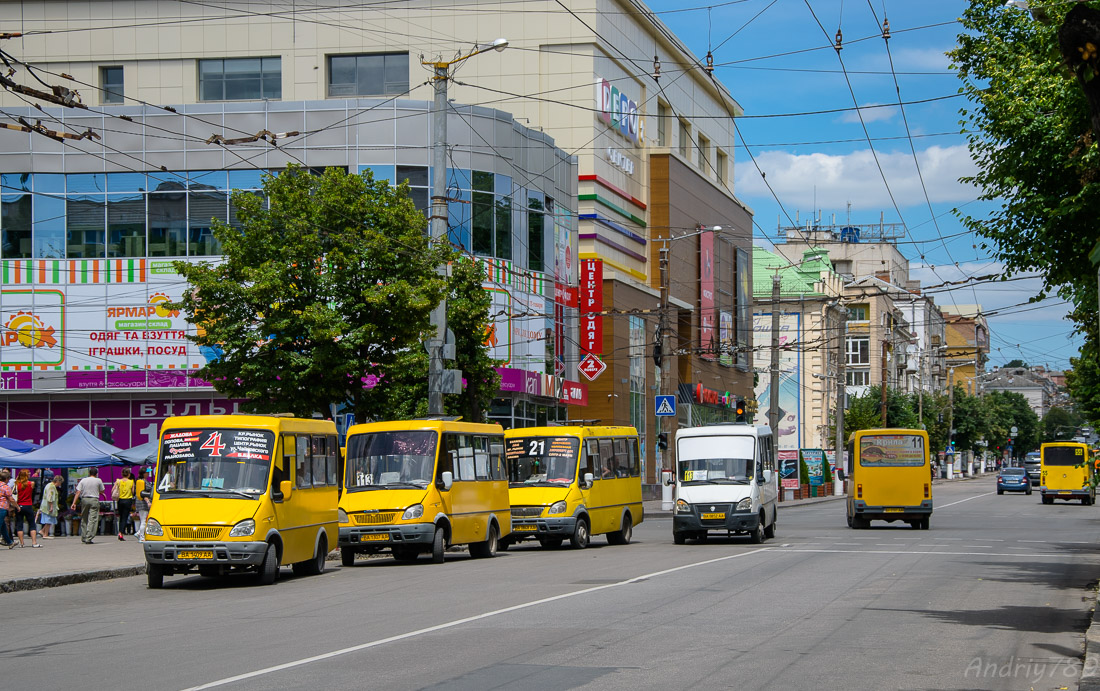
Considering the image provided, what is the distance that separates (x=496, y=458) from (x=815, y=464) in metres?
48.8

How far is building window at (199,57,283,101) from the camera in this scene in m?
53.3

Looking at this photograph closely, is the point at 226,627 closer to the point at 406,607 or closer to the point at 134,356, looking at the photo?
the point at 406,607

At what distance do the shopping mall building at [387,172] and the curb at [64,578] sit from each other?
1184 centimetres

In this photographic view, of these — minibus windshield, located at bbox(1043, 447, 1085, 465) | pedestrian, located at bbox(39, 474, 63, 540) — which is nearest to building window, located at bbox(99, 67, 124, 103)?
pedestrian, located at bbox(39, 474, 63, 540)

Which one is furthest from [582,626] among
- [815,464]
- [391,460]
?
[815,464]

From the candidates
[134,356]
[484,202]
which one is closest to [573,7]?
[484,202]

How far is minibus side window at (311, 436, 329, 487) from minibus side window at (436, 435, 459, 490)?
1981 millimetres

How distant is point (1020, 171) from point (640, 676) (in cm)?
1095

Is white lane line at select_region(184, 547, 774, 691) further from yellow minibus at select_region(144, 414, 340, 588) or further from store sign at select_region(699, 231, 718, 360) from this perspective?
store sign at select_region(699, 231, 718, 360)

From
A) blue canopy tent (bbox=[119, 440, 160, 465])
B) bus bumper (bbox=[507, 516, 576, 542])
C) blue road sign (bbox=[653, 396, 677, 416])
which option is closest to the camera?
bus bumper (bbox=[507, 516, 576, 542])

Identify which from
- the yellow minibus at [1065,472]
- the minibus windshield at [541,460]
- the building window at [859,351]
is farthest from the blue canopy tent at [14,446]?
the building window at [859,351]

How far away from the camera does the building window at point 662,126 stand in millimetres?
65381

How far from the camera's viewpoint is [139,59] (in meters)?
53.2

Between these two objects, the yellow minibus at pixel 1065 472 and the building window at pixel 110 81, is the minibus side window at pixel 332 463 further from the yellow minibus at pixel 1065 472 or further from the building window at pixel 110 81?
the yellow minibus at pixel 1065 472
